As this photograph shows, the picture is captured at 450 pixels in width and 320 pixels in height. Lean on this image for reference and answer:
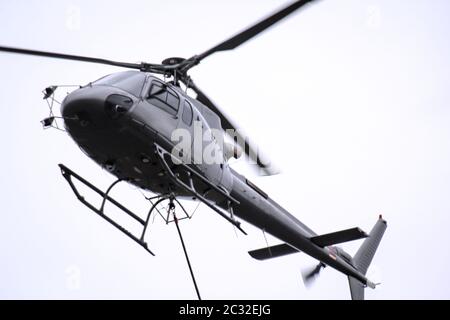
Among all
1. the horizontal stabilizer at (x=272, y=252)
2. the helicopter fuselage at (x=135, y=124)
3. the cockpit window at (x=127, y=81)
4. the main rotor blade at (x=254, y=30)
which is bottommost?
the horizontal stabilizer at (x=272, y=252)

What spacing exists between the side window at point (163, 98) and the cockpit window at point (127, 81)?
21 cm

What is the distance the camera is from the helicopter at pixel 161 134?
8.30m

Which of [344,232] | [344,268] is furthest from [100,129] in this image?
[344,268]

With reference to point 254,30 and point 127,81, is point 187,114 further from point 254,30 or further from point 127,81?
point 254,30

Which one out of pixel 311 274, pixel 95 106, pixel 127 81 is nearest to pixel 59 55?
pixel 127 81

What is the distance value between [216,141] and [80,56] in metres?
2.99

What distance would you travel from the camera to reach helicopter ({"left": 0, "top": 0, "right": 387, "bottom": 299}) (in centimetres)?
830

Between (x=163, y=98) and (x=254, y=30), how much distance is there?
1.88 meters

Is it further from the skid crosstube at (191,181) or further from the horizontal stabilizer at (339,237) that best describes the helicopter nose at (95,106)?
the horizontal stabilizer at (339,237)

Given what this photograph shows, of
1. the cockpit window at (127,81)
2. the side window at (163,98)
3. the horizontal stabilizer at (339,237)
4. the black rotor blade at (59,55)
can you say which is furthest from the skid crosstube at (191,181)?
the horizontal stabilizer at (339,237)

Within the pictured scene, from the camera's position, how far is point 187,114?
9.39m

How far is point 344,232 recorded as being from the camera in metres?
12.3

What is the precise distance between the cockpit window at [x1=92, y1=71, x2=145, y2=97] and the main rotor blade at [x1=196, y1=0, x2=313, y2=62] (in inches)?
47.8

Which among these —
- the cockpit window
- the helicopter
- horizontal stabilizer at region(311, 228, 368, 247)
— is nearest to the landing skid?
the helicopter
